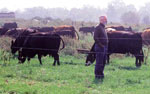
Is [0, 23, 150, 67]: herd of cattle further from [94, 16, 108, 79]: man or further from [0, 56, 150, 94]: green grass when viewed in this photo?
[94, 16, 108, 79]: man

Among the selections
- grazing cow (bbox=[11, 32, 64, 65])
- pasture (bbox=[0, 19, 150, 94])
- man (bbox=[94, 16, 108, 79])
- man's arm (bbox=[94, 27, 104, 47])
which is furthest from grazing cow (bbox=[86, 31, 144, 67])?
man's arm (bbox=[94, 27, 104, 47])

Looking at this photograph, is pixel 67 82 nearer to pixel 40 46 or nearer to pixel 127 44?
pixel 40 46

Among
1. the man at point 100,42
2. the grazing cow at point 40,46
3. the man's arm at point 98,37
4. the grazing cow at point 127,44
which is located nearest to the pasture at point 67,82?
the man at point 100,42

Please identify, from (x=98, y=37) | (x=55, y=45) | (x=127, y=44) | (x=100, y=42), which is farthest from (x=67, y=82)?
(x=127, y=44)

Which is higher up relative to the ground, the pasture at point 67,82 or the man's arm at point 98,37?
Answer: the man's arm at point 98,37

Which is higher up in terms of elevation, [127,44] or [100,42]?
[100,42]

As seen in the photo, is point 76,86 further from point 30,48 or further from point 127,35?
point 127,35

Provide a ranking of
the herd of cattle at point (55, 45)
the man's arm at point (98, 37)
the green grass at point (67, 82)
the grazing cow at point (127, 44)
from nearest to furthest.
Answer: the green grass at point (67, 82) < the man's arm at point (98, 37) < the herd of cattle at point (55, 45) < the grazing cow at point (127, 44)

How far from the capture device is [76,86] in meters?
9.45

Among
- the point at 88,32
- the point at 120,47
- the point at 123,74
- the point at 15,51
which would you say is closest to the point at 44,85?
the point at 123,74

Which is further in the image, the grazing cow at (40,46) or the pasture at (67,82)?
the grazing cow at (40,46)

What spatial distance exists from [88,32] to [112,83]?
32.0 metres

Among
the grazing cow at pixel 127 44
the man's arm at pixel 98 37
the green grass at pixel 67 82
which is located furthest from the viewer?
the grazing cow at pixel 127 44

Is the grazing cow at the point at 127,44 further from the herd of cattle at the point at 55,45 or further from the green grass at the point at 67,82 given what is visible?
the green grass at the point at 67,82
